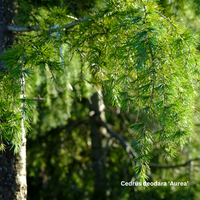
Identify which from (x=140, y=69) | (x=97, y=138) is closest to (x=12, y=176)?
(x=140, y=69)

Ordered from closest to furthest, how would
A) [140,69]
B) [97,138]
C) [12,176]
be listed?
[140,69] → [12,176] → [97,138]

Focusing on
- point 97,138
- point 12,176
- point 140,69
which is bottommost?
point 12,176

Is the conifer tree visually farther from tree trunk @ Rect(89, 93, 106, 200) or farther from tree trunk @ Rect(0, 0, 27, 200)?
tree trunk @ Rect(89, 93, 106, 200)

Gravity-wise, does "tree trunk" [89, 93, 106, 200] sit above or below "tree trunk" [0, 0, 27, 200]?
above

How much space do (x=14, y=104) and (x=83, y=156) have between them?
3.74 meters

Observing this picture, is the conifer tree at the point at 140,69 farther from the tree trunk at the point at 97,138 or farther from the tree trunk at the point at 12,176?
the tree trunk at the point at 97,138

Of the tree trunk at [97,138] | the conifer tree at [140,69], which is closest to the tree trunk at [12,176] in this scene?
the conifer tree at [140,69]

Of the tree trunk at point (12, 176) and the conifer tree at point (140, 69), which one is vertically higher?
the conifer tree at point (140, 69)

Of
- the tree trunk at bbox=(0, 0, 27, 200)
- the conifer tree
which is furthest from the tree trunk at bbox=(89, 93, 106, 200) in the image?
the conifer tree

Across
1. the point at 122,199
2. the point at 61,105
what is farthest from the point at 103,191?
the point at 61,105

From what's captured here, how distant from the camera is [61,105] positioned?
3.71m

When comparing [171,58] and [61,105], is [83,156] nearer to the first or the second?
[61,105]

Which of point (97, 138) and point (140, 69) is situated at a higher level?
point (97, 138)

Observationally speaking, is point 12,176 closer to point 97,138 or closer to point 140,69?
point 140,69
